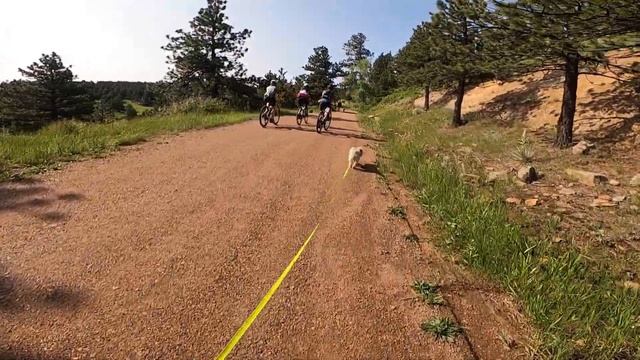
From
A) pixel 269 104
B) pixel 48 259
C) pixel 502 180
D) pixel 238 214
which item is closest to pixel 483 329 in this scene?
pixel 238 214

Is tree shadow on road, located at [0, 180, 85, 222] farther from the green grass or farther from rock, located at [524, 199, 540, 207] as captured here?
rock, located at [524, 199, 540, 207]

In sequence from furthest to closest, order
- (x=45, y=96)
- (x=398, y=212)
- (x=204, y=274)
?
1. (x=45, y=96)
2. (x=398, y=212)
3. (x=204, y=274)

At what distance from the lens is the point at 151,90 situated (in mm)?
31266

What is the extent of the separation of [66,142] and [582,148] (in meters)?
11.5

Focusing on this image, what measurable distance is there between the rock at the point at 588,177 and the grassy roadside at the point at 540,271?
163cm

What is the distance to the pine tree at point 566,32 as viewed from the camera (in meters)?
6.16

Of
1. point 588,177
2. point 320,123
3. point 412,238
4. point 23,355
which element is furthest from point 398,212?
point 320,123

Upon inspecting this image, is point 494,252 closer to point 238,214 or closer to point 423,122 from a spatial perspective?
point 238,214

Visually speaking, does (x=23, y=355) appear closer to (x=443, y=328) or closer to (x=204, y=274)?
(x=204, y=274)

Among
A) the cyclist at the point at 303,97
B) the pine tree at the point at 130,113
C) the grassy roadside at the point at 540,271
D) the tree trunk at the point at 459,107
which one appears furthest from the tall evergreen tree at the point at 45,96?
the grassy roadside at the point at 540,271

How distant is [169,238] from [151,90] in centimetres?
3067

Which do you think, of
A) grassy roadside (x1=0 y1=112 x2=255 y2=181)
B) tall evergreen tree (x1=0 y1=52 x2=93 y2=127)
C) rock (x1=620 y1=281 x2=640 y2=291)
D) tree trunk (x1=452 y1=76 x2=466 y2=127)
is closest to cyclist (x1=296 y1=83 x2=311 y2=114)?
grassy roadside (x1=0 y1=112 x2=255 y2=181)

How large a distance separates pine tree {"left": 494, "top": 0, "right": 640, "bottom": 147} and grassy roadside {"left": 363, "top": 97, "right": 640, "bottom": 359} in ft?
10.7

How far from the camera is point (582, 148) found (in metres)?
8.69
